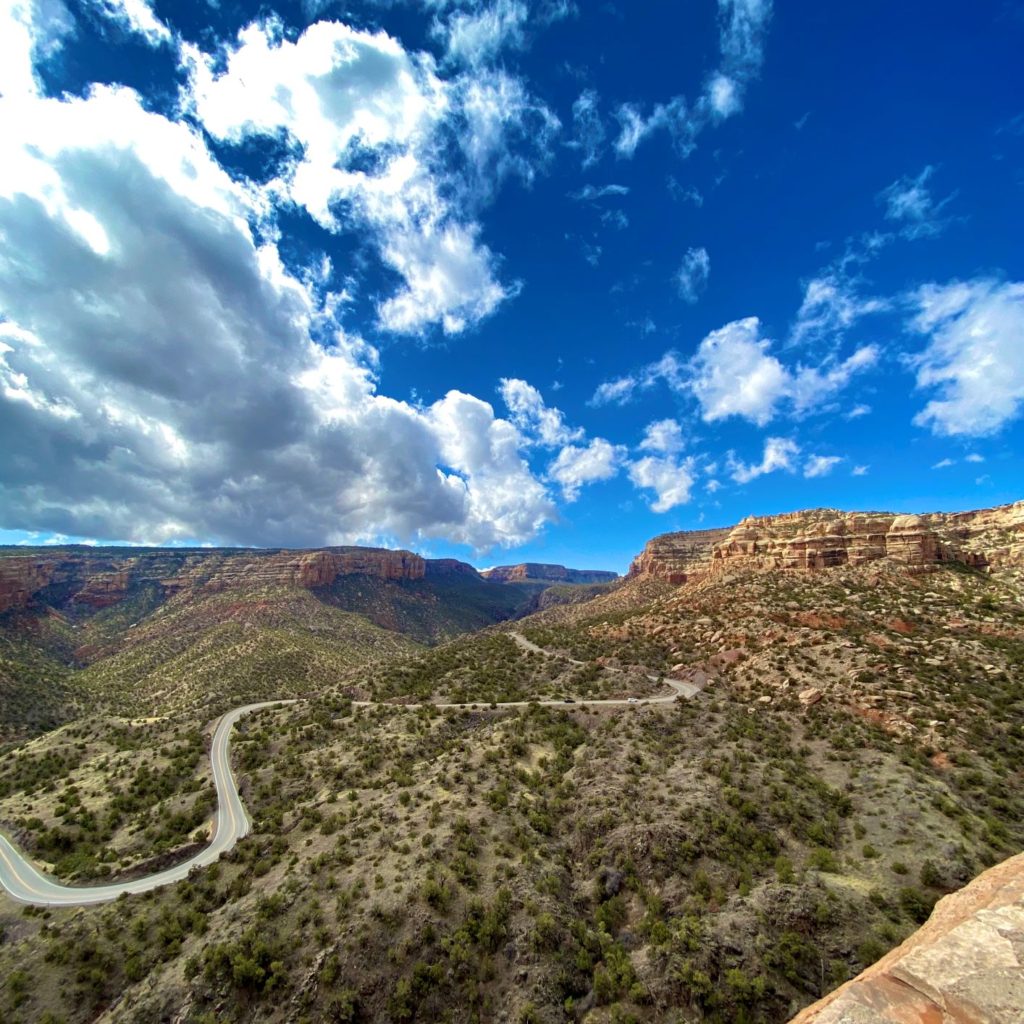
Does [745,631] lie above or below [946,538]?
below

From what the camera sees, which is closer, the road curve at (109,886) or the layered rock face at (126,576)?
the road curve at (109,886)

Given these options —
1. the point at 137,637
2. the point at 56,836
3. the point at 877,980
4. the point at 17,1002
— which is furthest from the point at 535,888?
the point at 137,637

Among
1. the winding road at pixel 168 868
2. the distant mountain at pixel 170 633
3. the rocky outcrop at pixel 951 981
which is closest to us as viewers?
the rocky outcrop at pixel 951 981

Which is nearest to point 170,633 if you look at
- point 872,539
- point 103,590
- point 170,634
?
point 170,634

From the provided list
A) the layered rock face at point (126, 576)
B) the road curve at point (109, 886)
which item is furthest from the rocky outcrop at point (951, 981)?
the layered rock face at point (126, 576)

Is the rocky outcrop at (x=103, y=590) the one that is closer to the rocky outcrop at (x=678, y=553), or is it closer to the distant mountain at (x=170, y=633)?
the distant mountain at (x=170, y=633)

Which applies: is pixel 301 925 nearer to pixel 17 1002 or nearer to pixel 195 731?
pixel 17 1002
